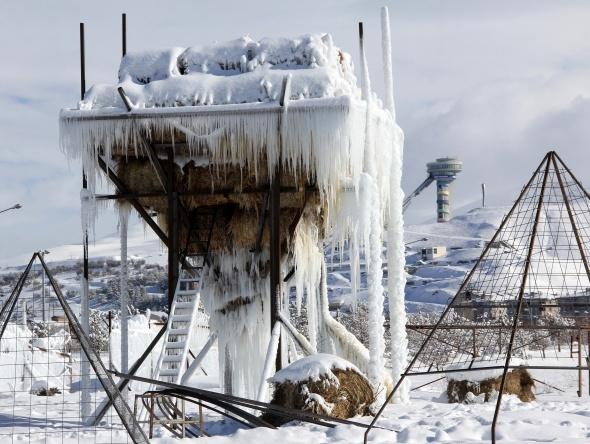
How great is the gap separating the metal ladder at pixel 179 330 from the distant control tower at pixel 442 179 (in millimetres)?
169128

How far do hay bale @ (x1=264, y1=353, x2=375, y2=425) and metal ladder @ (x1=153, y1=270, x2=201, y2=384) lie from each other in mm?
2131

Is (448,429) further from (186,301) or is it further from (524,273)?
(186,301)

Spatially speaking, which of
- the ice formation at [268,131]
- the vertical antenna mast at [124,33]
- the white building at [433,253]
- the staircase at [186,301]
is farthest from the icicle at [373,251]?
the white building at [433,253]

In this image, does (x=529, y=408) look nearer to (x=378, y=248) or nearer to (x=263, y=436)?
(x=378, y=248)

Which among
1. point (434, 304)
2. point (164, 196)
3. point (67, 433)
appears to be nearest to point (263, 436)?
point (67, 433)

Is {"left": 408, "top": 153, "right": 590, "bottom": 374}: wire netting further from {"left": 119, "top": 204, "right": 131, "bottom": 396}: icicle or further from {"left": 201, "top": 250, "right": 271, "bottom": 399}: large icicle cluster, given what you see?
{"left": 119, "top": 204, "right": 131, "bottom": 396}: icicle

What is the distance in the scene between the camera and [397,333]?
20469mm

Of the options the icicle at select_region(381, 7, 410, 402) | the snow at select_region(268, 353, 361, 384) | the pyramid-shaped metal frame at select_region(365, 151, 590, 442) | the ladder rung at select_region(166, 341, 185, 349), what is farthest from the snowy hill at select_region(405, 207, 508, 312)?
the snow at select_region(268, 353, 361, 384)

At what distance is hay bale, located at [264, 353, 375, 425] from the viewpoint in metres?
16.7

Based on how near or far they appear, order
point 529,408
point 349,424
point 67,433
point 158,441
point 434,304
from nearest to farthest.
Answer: point 158,441 → point 349,424 → point 67,433 → point 529,408 → point 434,304

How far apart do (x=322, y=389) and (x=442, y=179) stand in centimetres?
17883

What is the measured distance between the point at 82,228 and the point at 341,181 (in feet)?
16.1

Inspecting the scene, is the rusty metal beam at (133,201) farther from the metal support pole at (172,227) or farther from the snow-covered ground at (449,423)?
the snow-covered ground at (449,423)

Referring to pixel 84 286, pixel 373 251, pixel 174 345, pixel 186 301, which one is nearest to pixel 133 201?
pixel 84 286
